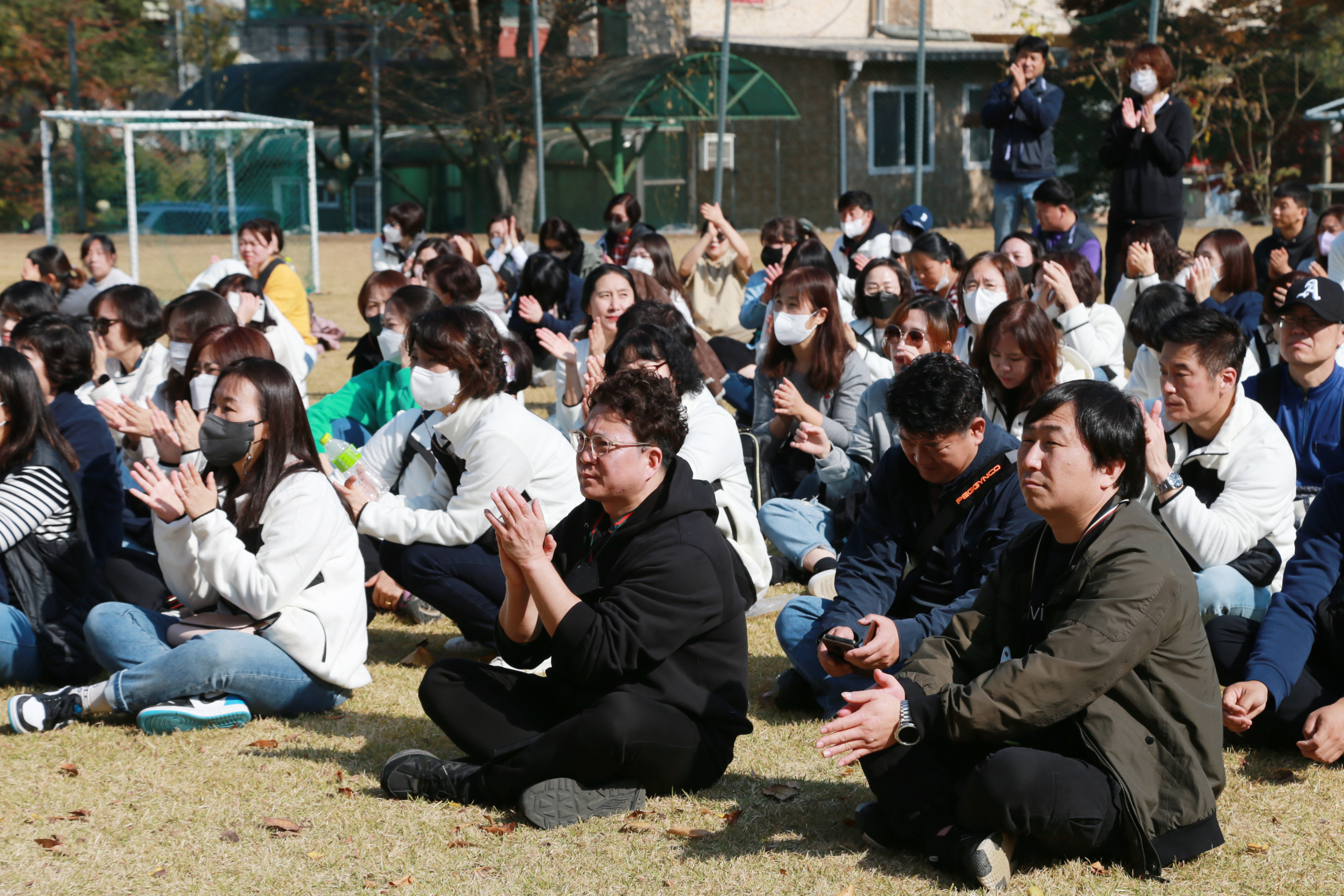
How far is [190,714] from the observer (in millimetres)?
4430

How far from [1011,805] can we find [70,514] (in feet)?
11.8

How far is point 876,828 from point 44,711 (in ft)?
9.39

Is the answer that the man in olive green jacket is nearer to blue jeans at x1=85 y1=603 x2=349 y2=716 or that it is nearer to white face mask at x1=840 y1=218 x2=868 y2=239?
blue jeans at x1=85 y1=603 x2=349 y2=716

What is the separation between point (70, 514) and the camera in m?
4.93

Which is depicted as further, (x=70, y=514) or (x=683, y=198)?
(x=683, y=198)

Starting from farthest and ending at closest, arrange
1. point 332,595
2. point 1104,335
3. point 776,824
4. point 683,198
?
1. point 683,198
2. point 1104,335
3. point 332,595
4. point 776,824

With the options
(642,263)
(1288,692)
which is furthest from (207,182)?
(1288,692)

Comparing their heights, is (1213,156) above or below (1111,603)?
above

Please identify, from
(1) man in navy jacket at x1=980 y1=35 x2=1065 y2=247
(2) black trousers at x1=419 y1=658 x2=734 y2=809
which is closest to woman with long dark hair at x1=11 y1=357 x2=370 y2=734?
(2) black trousers at x1=419 y1=658 x2=734 y2=809

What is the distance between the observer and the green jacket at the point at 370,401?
6883mm

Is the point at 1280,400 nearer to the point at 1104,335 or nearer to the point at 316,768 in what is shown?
the point at 1104,335

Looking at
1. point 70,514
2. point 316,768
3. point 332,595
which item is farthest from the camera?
point 70,514

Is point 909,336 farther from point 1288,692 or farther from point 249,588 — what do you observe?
point 249,588

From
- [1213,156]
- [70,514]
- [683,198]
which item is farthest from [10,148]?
[70,514]
